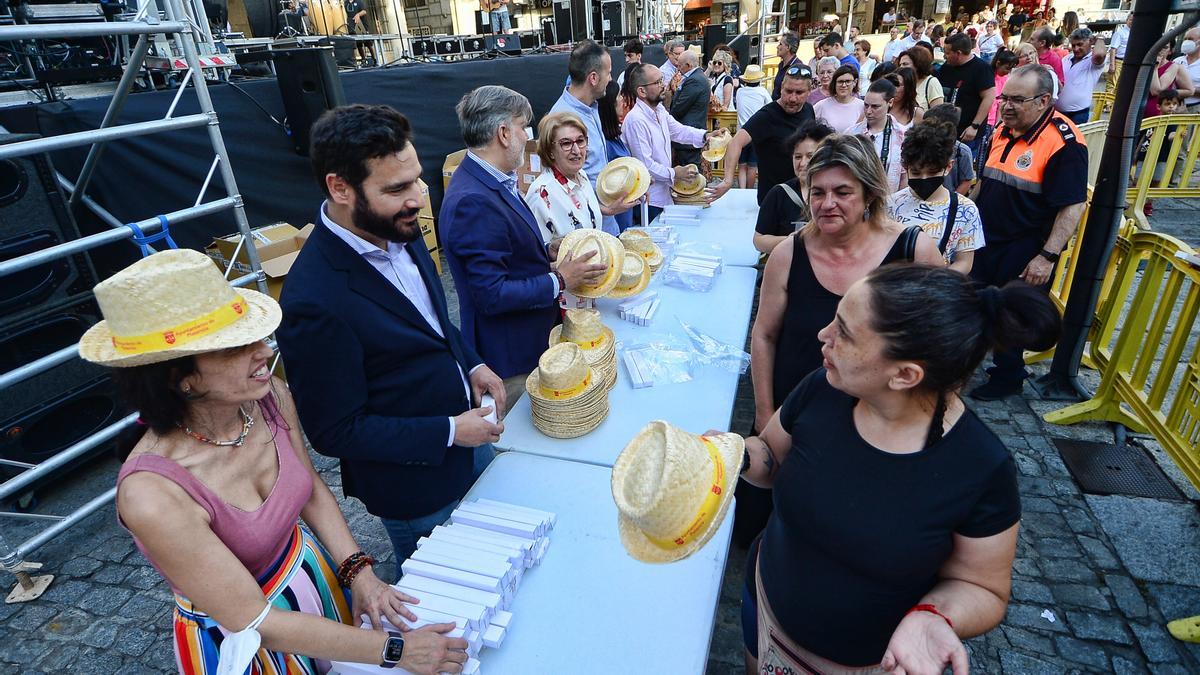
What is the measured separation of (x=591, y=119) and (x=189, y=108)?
3643 millimetres

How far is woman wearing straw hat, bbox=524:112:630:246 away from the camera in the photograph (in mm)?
3256

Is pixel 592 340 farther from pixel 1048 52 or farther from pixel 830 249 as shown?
pixel 1048 52

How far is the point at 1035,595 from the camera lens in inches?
108

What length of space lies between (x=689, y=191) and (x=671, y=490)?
15.4 feet

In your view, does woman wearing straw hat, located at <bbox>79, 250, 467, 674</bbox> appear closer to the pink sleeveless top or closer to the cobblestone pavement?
the pink sleeveless top

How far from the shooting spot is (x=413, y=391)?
2.02 m

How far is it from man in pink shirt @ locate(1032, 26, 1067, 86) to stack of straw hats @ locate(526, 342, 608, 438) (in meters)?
9.81

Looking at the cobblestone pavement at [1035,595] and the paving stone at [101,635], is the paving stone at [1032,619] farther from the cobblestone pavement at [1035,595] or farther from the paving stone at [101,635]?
the paving stone at [101,635]

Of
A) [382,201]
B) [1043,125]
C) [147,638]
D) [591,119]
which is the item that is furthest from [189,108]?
[1043,125]

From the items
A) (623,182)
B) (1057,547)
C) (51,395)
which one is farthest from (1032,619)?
(51,395)

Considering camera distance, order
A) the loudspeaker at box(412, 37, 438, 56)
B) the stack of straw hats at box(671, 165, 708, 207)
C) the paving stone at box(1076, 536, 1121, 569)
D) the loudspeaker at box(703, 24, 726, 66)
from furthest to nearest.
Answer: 1. the loudspeaker at box(703, 24, 726, 66)
2. the loudspeaker at box(412, 37, 438, 56)
3. the stack of straw hats at box(671, 165, 708, 207)
4. the paving stone at box(1076, 536, 1121, 569)

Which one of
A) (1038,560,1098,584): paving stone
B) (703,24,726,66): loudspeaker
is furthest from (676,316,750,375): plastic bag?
(703,24,726,66): loudspeaker

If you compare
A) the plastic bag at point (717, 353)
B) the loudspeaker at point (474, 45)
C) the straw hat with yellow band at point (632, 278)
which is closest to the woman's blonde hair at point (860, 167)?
A: the plastic bag at point (717, 353)

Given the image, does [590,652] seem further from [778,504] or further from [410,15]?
[410,15]
